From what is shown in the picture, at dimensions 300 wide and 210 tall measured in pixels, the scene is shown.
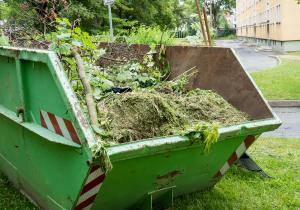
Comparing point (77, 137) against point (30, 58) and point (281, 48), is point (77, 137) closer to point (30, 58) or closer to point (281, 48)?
point (30, 58)

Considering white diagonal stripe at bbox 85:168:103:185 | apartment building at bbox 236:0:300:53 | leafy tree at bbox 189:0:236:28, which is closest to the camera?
white diagonal stripe at bbox 85:168:103:185

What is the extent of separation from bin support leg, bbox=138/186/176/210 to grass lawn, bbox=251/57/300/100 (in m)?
6.62

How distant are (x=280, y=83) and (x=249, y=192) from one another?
7597 mm

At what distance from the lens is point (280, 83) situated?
10.1 meters

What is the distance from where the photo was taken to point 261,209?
307 centimetres

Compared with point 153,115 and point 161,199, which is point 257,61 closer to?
point 161,199

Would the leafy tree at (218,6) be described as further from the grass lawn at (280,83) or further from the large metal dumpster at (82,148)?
the large metal dumpster at (82,148)

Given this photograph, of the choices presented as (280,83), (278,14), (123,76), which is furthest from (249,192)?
(278,14)

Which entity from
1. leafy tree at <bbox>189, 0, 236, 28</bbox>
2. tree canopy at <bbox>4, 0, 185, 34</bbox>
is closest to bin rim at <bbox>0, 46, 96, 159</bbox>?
tree canopy at <bbox>4, 0, 185, 34</bbox>

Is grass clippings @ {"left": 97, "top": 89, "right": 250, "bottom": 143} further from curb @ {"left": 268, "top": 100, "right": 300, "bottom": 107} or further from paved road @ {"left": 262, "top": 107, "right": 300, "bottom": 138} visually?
curb @ {"left": 268, "top": 100, "right": 300, "bottom": 107}

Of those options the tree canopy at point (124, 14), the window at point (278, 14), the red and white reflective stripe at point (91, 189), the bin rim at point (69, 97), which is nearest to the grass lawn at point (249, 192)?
the red and white reflective stripe at point (91, 189)

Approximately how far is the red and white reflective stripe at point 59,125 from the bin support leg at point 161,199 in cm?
91

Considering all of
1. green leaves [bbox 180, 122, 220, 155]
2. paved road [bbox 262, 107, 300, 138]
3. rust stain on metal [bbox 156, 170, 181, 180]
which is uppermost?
green leaves [bbox 180, 122, 220, 155]

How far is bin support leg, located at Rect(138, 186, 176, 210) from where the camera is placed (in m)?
2.56
